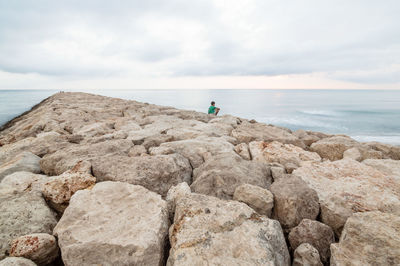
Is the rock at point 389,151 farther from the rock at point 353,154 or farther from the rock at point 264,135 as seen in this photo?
the rock at point 264,135

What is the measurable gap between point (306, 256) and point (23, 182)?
Result: 372 cm

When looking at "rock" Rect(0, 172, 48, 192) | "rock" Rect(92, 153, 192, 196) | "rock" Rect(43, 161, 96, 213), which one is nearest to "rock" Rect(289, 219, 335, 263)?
"rock" Rect(92, 153, 192, 196)

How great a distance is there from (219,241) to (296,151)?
311 centimetres

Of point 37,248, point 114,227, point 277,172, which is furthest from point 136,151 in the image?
point 277,172

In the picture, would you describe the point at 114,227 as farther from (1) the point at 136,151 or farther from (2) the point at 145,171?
(1) the point at 136,151

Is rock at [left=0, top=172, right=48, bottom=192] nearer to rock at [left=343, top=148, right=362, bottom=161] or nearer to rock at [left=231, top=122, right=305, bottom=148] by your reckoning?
rock at [left=231, top=122, right=305, bottom=148]

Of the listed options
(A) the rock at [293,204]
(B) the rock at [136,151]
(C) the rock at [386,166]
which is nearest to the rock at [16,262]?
(B) the rock at [136,151]

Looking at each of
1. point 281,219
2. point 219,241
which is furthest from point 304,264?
point 219,241

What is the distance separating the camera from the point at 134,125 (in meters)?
6.46

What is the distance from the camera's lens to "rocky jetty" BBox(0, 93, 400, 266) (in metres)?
1.99

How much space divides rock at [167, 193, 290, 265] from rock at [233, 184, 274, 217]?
0.26m

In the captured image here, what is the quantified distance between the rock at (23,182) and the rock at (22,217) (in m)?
0.16

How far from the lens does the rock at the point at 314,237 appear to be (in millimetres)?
2254

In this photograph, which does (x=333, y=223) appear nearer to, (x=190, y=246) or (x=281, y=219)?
(x=281, y=219)
